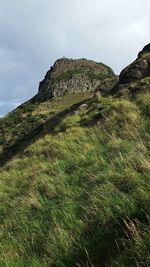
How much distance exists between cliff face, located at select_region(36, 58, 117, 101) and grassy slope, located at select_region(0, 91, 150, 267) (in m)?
79.1

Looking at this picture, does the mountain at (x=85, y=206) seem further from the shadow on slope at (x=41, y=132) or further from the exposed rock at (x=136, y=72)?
the exposed rock at (x=136, y=72)

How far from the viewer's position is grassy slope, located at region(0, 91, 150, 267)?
471 cm

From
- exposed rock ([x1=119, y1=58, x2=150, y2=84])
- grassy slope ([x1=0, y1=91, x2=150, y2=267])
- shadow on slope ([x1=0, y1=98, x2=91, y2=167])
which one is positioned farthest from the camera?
exposed rock ([x1=119, y1=58, x2=150, y2=84])

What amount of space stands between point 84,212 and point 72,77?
93701mm

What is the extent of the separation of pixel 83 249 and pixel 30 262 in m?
0.63

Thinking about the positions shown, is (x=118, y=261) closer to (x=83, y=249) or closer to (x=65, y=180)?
(x=83, y=249)

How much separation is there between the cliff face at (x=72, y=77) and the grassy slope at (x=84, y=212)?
7911 cm

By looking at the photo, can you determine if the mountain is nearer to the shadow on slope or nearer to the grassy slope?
the grassy slope

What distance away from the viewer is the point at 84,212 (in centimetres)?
604

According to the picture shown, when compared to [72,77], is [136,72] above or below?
below

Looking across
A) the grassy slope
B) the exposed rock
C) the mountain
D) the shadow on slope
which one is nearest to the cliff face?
the shadow on slope

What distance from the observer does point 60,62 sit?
113 metres

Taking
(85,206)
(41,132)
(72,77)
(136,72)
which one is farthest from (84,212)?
(72,77)

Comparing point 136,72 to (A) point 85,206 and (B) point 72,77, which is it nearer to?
(A) point 85,206
